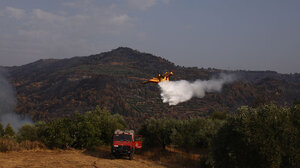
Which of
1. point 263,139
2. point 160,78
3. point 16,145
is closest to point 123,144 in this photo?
point 16,145

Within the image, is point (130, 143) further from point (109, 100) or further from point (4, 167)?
point (109, 100)

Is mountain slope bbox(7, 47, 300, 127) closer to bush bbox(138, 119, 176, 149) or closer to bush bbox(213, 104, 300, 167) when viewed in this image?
bush bbox(138, 119, 176, 149)

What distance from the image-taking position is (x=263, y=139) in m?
15.5

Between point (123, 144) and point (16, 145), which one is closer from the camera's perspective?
point (123, 144)

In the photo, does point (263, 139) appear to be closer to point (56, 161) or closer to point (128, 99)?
point (56, 161)

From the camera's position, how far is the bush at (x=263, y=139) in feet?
50.1

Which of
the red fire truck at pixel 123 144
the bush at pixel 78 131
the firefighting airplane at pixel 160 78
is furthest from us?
the firefighting airplane at pixel 160 78

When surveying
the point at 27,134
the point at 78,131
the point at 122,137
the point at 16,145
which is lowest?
the point at 16,145

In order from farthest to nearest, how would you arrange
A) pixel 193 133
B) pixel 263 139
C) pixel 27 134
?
pixel 193 133, pixel 27 134, pixel 263 139

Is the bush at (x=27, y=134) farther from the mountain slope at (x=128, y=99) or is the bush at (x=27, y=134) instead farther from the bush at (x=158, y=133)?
the mountain slope at (x=128, y=99)

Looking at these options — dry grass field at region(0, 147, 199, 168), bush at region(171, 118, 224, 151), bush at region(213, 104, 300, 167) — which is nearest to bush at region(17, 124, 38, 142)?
dry grass field at region(0, 147, 199, 168)

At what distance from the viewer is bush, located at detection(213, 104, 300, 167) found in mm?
15266

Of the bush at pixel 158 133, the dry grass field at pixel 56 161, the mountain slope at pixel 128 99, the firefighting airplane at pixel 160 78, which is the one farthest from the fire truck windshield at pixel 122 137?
the mountain slope at pixel 128 99

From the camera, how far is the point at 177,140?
33281 millimetres
